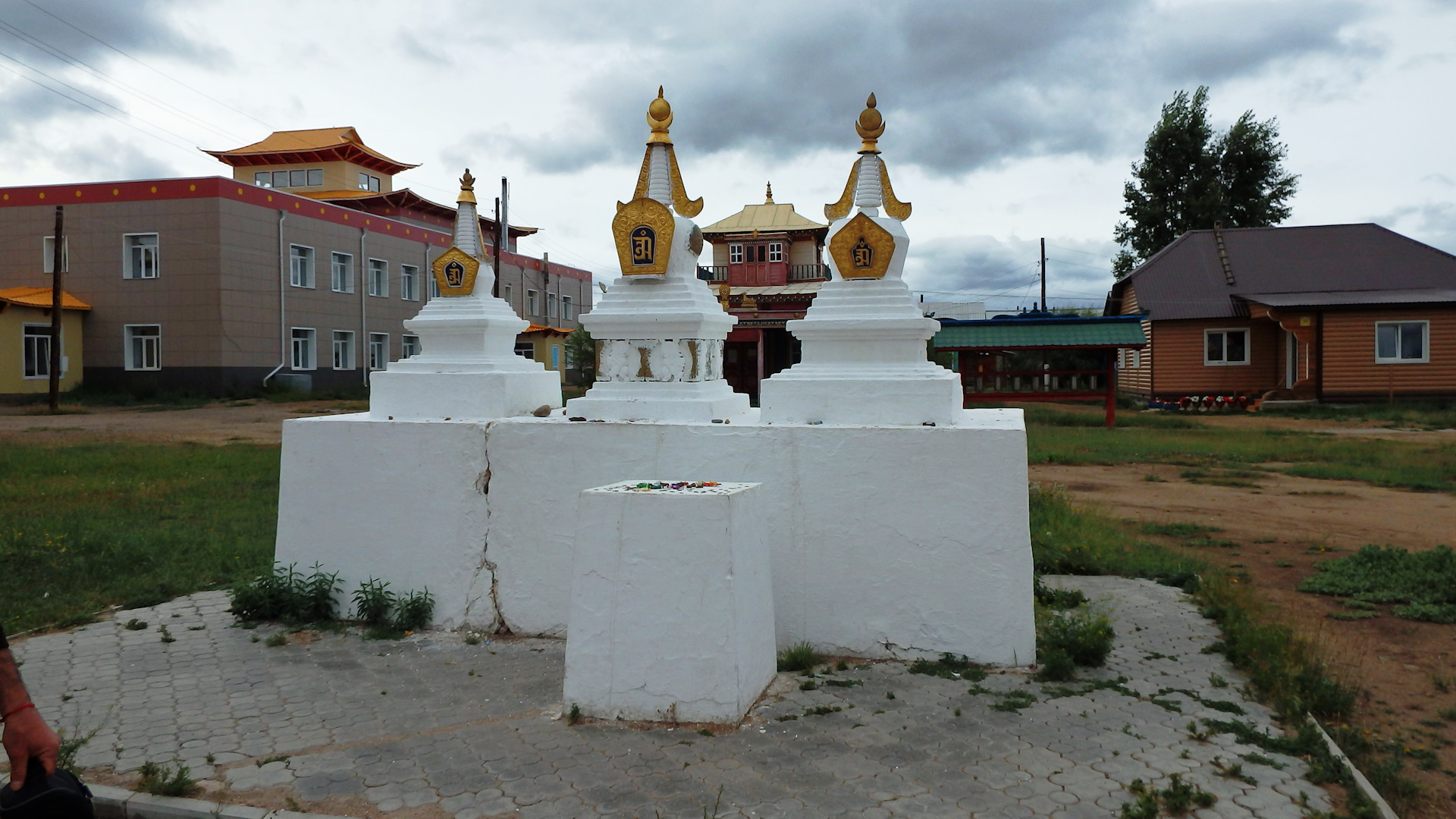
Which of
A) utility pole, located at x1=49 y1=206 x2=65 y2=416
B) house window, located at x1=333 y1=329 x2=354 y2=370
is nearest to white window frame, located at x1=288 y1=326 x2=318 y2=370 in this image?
house window, located at x1=333 y1=329 x2=354 y2=370

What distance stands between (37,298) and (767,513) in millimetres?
29011

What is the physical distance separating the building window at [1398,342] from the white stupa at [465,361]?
84.8 feet

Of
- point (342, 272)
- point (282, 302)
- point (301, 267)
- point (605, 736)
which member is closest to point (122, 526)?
point (605, 736)

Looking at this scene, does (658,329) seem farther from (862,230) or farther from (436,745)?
(436,745)

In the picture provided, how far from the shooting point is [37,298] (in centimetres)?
2689

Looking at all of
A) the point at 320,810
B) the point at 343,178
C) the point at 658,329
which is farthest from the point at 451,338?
the point at 343,178

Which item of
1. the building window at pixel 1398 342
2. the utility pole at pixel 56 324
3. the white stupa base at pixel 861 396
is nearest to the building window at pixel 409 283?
the utility pole at pixel 56 324

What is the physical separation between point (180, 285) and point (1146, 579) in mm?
27728

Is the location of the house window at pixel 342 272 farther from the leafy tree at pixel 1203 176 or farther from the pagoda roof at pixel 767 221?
the leafy tree at pixel 1203 176

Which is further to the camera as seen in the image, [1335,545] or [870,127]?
[1335,545]

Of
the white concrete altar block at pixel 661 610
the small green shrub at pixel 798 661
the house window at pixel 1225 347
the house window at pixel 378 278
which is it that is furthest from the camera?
the house window at pixel 378 278

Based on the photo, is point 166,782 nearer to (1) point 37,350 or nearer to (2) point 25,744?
(2) point 25,744

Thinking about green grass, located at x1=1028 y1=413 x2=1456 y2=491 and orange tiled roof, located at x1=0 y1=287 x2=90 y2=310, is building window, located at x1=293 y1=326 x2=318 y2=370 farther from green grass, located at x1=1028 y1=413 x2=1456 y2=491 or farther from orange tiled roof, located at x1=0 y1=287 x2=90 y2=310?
green grass, located at x1=1028 y1=413 x2=1456 y2=491

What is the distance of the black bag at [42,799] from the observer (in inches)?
106
